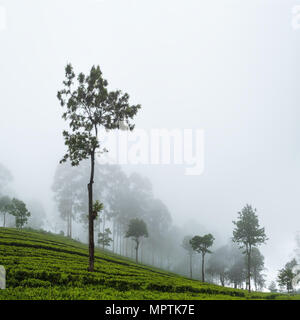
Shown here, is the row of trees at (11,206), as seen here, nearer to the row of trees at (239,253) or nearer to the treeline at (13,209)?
the treeline at (13,209)

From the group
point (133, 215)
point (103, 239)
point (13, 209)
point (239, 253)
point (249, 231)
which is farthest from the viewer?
point (239, 253)

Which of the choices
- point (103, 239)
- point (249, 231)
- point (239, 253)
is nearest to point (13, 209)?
point (103, 239)

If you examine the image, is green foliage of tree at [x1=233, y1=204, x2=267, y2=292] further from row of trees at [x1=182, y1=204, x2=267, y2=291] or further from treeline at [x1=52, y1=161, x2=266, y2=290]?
treeline at [x1=52, y1=161, x2=266, y2=290]

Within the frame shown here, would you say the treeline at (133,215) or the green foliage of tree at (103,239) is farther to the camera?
the treeline at (133,215)

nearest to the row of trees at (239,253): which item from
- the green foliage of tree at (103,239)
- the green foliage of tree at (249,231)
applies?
the green foliage of tree at (249,231)

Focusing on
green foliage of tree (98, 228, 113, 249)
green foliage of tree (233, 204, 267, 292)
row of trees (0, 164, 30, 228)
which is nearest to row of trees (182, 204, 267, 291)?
green foliage of tree (233, 204, 267, 292)

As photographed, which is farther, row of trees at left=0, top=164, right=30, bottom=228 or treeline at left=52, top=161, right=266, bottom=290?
treeline at left=52, top=161, right=266, bottom=290

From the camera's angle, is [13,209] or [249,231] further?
[13,209]

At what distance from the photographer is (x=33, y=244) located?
29.1m

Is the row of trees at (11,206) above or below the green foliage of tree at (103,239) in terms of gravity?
above

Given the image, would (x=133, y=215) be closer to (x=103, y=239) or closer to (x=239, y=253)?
(x=103, y=239)
